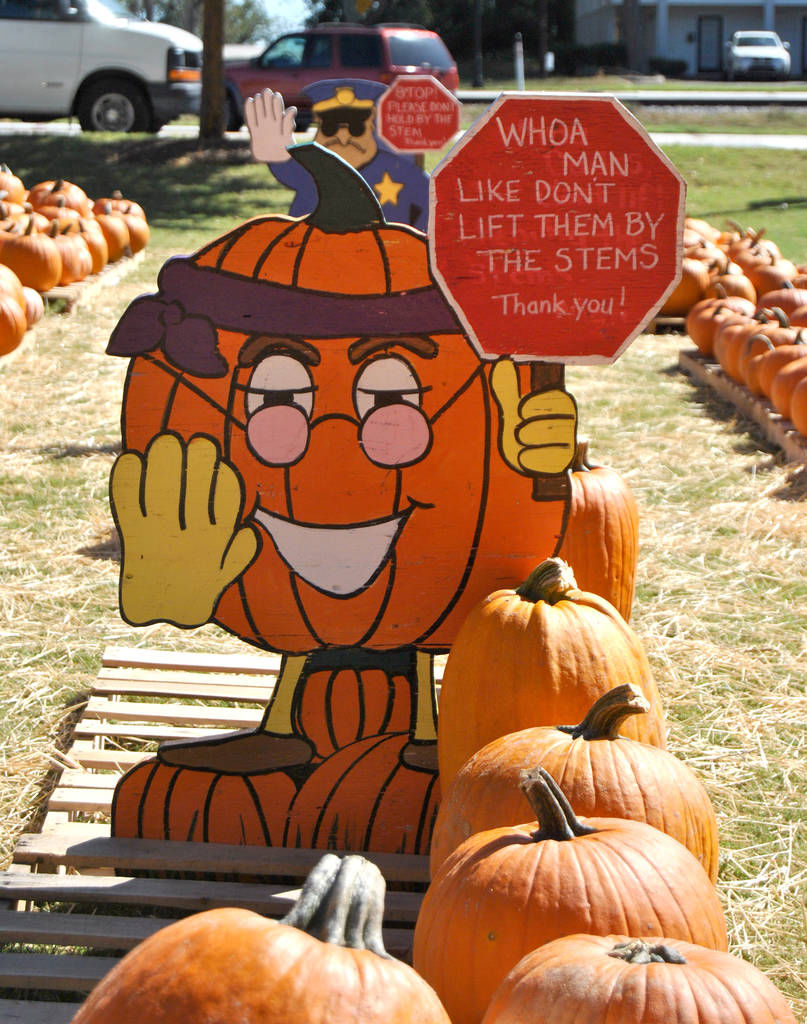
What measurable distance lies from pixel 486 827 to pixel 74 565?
124 inches

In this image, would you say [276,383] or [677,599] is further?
[677,599]

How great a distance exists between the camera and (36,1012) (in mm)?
2309

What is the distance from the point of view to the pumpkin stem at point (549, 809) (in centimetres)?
192

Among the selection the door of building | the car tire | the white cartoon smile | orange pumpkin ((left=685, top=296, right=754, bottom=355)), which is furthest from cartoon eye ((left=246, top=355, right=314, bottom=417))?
the door of building

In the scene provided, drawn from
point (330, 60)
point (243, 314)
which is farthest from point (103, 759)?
point (330, 60)

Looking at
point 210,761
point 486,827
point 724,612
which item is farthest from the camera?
point 724,612

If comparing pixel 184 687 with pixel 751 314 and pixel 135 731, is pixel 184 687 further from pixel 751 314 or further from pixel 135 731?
pixel 751 314

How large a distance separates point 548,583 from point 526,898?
3.00ft

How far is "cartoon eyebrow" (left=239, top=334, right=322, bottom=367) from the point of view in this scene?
9.20ft

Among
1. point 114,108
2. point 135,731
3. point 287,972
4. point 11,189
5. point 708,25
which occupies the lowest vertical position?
point 135,731

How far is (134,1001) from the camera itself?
1.49 meters

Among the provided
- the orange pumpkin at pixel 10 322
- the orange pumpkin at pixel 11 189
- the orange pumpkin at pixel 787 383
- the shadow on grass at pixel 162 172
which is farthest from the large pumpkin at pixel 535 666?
the shadow on grass at pixel 162 172

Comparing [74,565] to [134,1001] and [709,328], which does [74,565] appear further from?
[709,328]

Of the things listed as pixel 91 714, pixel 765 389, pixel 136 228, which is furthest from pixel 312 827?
pixel 136 228
